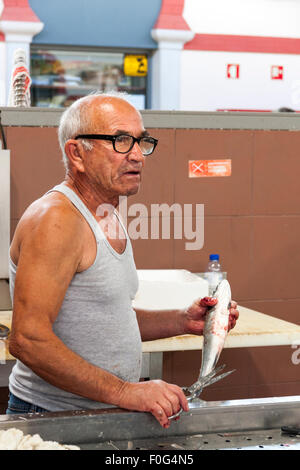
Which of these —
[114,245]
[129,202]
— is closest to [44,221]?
[114,245]

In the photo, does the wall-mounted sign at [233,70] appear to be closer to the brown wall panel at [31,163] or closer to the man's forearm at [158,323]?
the brown wall panel at [31,163]

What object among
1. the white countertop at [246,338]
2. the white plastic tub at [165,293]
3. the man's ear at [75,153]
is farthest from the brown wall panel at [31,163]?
the man's ear at [75,153]

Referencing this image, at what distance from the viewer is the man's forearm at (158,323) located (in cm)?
183

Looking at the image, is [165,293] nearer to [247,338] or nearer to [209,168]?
[247,338]

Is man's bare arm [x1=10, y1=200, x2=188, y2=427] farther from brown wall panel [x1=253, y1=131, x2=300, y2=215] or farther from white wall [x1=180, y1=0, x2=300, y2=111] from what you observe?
white wall [x1=180, y1=0, x2=300, y2=111]

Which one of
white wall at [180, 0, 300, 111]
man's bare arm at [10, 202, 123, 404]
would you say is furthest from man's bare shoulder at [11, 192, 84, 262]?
white wall at [180, 0, 300, 111]

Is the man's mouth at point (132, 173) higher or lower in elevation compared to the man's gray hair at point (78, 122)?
lower

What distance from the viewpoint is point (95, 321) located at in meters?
1.57

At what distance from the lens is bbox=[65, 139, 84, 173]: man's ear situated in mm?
1614

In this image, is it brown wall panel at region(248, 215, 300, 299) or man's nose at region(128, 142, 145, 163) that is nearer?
man's nose at region(128, 142, 145, 163)

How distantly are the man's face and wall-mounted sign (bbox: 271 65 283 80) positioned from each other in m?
6.20

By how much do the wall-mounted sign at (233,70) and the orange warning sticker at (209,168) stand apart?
419 centimetres

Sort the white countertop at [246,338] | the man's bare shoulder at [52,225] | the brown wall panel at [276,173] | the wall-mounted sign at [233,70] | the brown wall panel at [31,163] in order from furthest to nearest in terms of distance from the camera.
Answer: the wall-mounted sign at [233,70], the brown wall panel at [276,173], the brown wall panel at [31,163], the white countertop at [246,338], the man's bare shoulder at [52,225]
